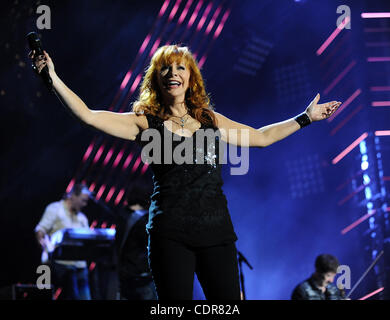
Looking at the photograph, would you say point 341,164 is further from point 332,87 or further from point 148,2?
point 148,2

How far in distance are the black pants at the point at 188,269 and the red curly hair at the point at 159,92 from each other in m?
0.66

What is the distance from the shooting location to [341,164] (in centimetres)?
756

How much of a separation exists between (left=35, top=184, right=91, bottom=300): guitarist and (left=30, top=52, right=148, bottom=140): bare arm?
408 centimetres

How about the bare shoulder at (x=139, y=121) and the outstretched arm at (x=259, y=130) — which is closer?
the bare shoulder at (x=139, y=121)

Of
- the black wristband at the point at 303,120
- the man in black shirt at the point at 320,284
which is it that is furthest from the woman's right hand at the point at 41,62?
the man in black shirt at the point at 320,284

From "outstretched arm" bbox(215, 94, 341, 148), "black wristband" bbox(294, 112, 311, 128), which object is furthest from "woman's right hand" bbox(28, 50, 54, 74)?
"black wristband" bbox(294, 112, 311, 128)

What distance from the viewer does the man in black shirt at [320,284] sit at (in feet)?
17.2

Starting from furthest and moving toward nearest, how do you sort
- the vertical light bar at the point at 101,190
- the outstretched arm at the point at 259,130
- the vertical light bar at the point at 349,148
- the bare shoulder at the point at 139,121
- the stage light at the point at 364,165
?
the vertical light bar at the point at 101,190 → the vertical light bar at the point at 349,148 → the stage light at the point at 364,165 → the outstretched arm at the point at 259,130 → the bare shoulder at the point at 139,121

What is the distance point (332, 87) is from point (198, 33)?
7.36 ft

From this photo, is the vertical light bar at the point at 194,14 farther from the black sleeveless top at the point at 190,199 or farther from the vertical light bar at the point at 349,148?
the black sleeveless top at the point at 190,199

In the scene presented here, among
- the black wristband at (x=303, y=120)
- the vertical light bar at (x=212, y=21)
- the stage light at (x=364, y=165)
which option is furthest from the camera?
the vertical light bar at (x=212, y=21)

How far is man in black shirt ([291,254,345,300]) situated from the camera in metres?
5.24

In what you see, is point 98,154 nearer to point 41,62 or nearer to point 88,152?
point 88,152

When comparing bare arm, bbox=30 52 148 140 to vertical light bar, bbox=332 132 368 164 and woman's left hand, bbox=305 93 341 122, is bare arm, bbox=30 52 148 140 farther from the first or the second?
vertical light bar, bbox=332 132 368 164
